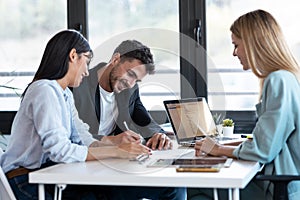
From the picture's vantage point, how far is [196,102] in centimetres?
289

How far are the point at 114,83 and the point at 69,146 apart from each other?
83 cm

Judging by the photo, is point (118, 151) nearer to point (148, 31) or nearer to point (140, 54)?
point (140, 54)

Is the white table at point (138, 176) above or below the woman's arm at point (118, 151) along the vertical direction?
below

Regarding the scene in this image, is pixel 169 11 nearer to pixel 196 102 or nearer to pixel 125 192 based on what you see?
pixel 196 102

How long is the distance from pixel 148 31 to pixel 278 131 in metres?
1.72

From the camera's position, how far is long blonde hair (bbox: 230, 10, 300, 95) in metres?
2.28

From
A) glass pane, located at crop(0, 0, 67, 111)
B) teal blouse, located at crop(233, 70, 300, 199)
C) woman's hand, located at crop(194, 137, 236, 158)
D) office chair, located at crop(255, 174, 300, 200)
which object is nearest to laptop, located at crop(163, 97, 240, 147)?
woman's hand, located at crop(194, 137, 236, 158)

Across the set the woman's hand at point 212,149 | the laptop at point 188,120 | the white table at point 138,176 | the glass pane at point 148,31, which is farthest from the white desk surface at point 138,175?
the glass pane at point 148,31

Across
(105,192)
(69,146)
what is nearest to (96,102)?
(105,192)

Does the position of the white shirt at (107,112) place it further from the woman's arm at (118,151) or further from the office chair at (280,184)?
the office chair at (280,184)

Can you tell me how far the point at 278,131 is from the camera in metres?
2.15

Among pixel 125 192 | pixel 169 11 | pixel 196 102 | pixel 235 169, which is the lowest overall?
pixel 125 192

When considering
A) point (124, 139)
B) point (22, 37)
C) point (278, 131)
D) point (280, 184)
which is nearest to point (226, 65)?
point (124, 139)

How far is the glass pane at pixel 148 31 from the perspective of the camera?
3.65m
